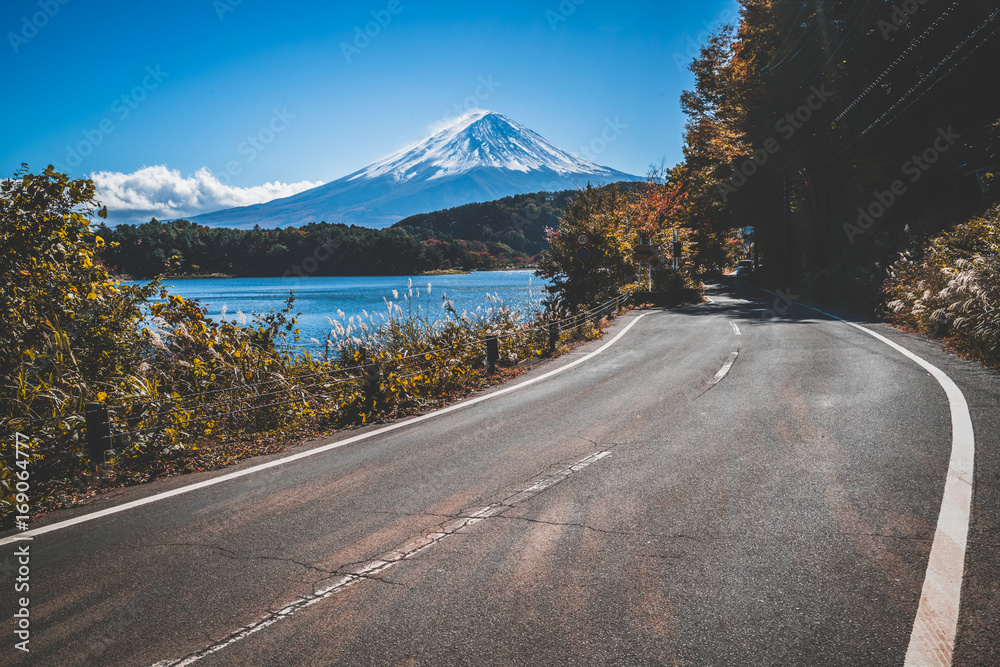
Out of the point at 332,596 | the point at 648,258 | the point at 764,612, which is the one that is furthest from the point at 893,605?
the point at 648,258

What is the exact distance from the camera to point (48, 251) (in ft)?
19.9

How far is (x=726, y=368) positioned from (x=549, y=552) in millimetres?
7461

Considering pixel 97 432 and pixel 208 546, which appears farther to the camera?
pixel 97 432

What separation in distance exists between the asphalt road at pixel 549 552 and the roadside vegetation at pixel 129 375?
75cm

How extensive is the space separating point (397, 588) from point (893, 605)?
2.83m

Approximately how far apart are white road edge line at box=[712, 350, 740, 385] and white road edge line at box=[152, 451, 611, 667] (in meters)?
4.70

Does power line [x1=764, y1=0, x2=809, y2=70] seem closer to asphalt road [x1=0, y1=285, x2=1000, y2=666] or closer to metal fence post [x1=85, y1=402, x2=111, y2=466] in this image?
asphalt road [x1=0, y1=285, x2=1000, y2=666]

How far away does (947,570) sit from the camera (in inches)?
126

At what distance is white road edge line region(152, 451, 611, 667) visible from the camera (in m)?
2.82

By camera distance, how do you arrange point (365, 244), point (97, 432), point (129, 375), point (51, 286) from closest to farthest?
point (97, 432), point (51, 286), point (129, 375), point (365, 244)

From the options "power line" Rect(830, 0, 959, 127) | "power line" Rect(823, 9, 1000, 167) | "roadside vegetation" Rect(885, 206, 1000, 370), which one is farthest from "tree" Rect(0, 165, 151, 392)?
"power line" Rect(823, 9, 1000, 167)

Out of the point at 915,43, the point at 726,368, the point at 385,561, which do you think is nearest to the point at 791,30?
the point at 915,43

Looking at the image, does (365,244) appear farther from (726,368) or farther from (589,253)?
(726,368)

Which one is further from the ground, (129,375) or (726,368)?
(129,375)
